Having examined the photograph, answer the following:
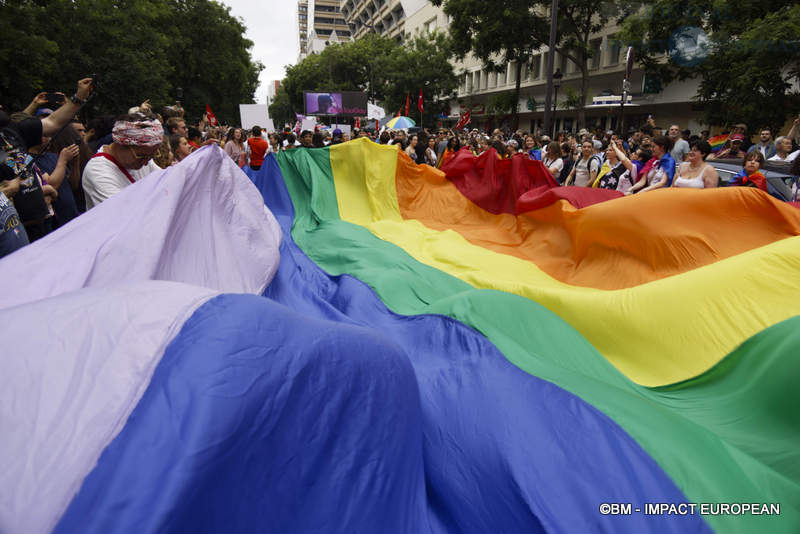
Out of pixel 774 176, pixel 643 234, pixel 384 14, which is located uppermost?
pixel 384 14

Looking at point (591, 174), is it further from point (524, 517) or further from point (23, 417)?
point (23, 417)

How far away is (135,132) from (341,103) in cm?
2896

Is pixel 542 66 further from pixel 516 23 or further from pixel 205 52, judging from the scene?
pixel 205 52

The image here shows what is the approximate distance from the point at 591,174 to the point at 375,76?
1637 inches

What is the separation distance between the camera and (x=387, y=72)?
3975cm

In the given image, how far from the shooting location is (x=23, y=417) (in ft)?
3.78

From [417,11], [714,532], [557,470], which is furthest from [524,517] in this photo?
[417,11]

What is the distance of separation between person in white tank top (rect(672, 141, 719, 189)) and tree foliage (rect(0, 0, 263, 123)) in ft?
48.8

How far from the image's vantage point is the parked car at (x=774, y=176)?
5.61 m

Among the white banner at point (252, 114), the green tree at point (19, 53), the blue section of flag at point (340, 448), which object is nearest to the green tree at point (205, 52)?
the white banner at point (252, 114)

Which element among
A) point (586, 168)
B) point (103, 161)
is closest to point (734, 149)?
point (586, 168)

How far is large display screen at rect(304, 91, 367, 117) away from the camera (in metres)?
30.1

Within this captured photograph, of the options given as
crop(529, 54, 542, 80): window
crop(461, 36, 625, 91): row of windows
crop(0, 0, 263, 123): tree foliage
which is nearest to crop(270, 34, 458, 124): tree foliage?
crop(461, 36, 625, 91): row of windows

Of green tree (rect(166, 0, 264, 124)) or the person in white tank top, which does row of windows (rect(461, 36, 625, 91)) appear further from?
green tree (rect(166, 0, 264, 124))
